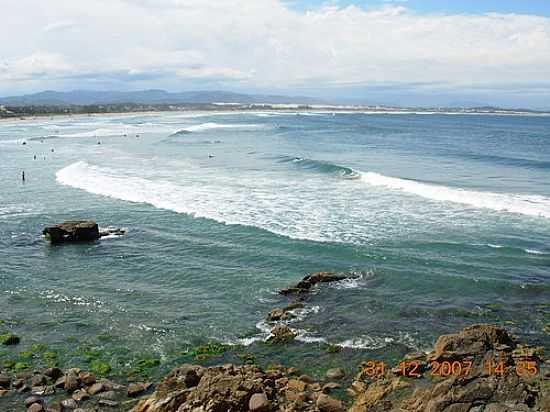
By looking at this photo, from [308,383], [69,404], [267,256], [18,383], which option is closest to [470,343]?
[308,383]

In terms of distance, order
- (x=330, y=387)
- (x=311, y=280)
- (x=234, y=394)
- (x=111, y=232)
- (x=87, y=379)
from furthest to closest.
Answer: (x=111, y=232) < (x=311, y=280) < (x=87, y=379) < (x=330, y=387) < (x=234, y=394)

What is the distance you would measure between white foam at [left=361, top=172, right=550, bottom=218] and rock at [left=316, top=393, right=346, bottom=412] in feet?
83.6

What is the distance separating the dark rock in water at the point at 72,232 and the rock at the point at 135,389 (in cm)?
1578

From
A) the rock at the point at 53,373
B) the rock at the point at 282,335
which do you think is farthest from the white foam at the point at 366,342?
the rock at the point at 53,373

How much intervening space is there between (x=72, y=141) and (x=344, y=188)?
5521 centimetres

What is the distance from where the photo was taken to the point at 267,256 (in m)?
26.3

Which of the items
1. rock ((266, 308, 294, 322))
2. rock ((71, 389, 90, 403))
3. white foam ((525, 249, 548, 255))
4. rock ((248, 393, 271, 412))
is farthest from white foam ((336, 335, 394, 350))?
white foam ((525, 249, 548, 255))

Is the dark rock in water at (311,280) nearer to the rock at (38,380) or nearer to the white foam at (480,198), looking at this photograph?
the rock at (38,380)

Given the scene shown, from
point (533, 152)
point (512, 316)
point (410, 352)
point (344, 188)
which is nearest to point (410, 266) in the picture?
point (512, 316)

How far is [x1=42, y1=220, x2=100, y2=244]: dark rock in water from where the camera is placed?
29.0m

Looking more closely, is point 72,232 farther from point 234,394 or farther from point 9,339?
point 234,394

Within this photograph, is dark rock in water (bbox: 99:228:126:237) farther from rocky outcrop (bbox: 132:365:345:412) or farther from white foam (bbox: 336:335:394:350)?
rocky outcrop (bbox: 132:365:345:412)

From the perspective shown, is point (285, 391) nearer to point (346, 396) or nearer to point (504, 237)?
point (346, 396)

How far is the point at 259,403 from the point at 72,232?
20.1m
